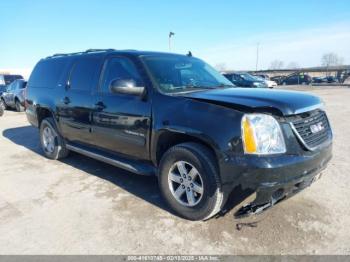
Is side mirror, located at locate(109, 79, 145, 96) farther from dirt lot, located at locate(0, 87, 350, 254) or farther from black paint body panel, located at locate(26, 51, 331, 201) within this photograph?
dirt lot, located at locate(0, 87, 350, 254)

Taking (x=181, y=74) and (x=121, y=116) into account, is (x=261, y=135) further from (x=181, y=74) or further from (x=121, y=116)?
(x=121, y=116)

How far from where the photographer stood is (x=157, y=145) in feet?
12.0

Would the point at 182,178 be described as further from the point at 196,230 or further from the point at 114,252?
the point at 114,252

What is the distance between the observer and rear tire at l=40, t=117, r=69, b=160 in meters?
5.83

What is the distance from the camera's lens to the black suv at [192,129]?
9.30 feet

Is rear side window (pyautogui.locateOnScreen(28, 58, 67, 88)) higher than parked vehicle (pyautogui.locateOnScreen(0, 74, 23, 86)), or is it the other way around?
rear side window (pyautogui.locateOnScreen(28, 58, 67, 88))

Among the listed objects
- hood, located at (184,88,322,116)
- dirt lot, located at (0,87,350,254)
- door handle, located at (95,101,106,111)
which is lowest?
dirt lot, located at (0,87,350,254)

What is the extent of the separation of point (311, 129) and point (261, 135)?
0.72 meters

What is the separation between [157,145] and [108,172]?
185 centimetres

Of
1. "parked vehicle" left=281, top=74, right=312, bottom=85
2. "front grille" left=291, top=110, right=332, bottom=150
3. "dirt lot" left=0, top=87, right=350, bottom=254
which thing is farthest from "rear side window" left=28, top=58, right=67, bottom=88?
"parked vehicle" left=281, top=74, right=312, bottom=85

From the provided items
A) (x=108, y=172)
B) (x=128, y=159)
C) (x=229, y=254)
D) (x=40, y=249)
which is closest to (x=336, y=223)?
(x=229, y=254)

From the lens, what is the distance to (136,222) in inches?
135

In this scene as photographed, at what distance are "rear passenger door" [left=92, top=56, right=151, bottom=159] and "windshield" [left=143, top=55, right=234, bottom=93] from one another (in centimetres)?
25

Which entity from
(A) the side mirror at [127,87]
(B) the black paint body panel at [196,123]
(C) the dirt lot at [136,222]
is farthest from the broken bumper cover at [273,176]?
(A) the side mirror at [127,87]
